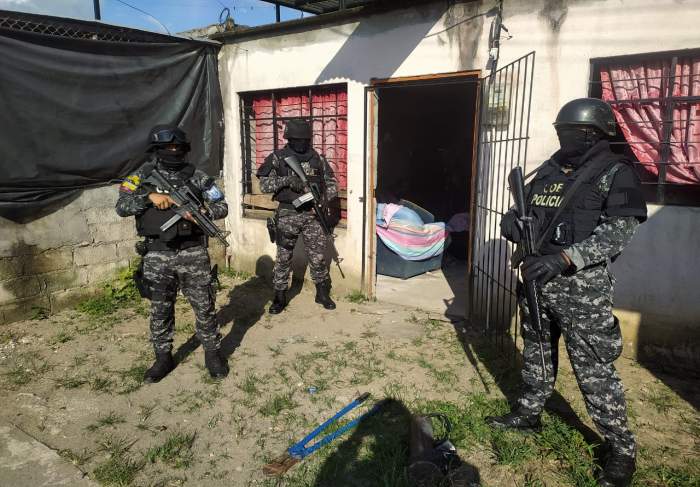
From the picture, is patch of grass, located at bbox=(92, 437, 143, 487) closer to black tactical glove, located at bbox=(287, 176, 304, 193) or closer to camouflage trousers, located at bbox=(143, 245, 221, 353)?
camouflage trousers, located at bbox=(143, 245, 221, 353)

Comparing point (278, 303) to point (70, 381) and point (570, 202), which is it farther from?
point (570, 202)

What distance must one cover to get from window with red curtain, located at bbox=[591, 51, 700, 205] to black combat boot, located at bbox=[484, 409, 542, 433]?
230 cm

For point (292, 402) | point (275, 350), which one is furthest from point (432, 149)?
point (292, 402)

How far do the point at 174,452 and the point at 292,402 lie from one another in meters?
0.88

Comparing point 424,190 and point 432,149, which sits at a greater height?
point 432,149

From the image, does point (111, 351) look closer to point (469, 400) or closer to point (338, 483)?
point (338, 483)

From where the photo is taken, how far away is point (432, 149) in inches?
349

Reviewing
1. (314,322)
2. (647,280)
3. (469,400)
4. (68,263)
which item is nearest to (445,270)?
(314,322)

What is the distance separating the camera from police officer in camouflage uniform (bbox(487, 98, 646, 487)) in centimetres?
238

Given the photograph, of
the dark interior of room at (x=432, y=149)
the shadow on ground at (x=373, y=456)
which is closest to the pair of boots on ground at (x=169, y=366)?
the shadow on ground at (x=373, y=456)

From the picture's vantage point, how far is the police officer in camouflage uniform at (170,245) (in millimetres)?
3402

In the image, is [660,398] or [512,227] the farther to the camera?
[660,398]

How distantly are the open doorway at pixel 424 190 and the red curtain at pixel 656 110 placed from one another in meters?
2.50

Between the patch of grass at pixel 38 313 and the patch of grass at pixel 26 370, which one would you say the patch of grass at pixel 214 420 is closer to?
the patch of grass at pixel 26 370
